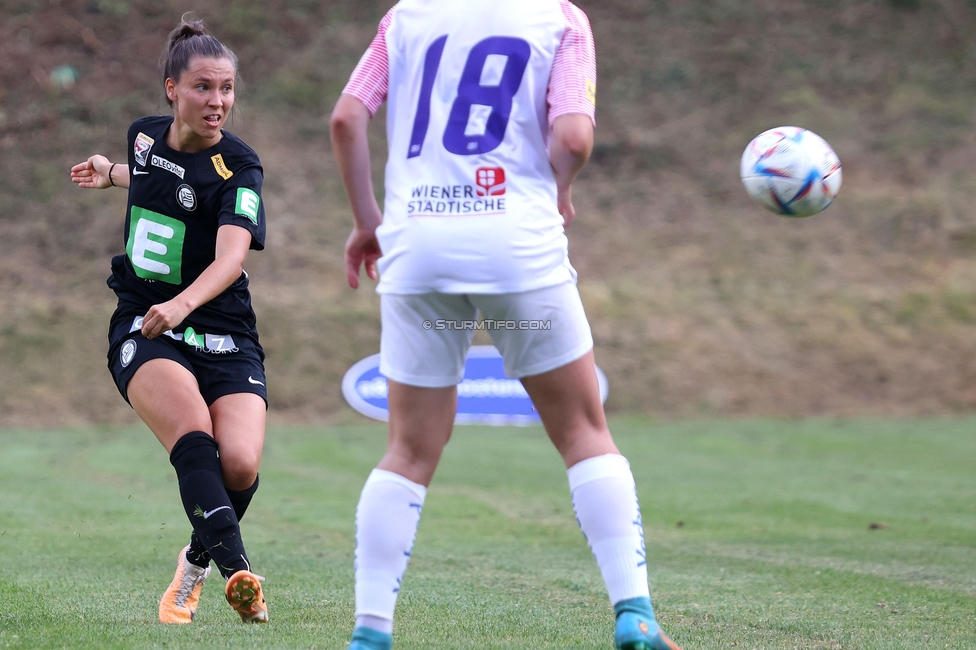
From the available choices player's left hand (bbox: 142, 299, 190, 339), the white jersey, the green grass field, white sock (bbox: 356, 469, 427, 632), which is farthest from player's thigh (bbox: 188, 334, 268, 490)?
the white jersey

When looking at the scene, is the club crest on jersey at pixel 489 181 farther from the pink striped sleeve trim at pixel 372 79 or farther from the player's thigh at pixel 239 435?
the player's thigh at pixel 239 435

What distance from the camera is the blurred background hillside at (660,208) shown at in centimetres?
1845

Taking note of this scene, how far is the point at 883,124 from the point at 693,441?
524 inches

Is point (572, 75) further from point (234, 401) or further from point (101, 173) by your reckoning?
point (101, 173)

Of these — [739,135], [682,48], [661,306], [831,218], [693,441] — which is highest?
[682,48]

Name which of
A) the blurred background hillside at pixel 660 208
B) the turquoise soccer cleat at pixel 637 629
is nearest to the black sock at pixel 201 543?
the turquoise soccer cleat at pixel 637 629

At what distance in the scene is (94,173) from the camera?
15.6ft

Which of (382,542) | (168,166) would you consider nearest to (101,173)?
(168,166)

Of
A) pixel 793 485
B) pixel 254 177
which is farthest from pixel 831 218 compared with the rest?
pixel 254 177

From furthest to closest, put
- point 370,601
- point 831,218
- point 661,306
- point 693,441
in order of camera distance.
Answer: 1. point 831,218
2. point 661,306
3. point 693,441
4. point 370,601

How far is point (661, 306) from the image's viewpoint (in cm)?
2023

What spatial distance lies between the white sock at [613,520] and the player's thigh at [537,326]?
0.99ft

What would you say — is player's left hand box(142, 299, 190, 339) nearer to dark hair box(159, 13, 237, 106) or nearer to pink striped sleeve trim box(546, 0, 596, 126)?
dark hair box(159, 13, 237, 106)

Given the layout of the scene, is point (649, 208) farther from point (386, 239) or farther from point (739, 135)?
point (386, 239)
